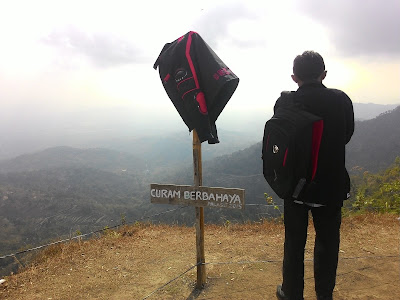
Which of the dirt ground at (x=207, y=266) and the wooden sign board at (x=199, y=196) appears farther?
the dirt ground at (x=207, y=266)

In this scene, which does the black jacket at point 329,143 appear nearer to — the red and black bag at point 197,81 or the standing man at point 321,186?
the standing man at point 321,186

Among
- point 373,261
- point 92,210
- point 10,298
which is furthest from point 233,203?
point 92,210

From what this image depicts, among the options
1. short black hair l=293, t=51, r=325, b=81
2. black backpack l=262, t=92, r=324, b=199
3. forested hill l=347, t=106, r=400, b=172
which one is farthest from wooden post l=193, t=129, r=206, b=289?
forested hill l=347, t=106, r=400, b=172

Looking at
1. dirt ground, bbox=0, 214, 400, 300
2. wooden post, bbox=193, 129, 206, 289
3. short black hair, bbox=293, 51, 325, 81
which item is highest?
short black hair, bbox=293, 51, 325, 81

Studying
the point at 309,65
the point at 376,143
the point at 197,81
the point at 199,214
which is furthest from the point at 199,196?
the point at 376,143

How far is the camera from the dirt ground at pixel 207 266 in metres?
3.23

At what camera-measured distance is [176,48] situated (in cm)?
283

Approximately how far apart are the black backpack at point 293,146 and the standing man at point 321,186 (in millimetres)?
49

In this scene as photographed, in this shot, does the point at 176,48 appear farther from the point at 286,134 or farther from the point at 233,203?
the point at 233,203

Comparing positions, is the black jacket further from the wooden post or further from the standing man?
the wooden post

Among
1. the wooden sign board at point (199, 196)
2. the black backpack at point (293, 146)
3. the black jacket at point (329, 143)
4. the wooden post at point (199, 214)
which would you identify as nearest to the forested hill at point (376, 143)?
the wooden post at point (199, 214)

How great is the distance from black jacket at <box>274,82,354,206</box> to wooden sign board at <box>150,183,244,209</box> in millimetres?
956

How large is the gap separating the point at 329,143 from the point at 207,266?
9.04 ft

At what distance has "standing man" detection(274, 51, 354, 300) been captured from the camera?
6.33 feet
